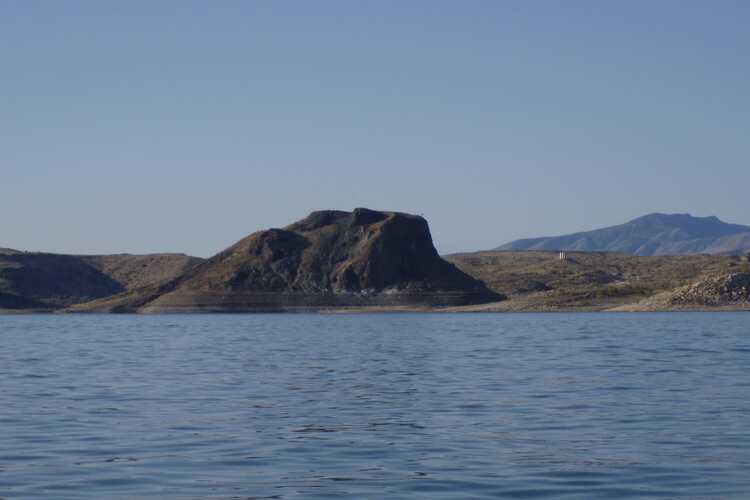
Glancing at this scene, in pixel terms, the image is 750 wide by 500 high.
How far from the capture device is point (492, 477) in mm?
19500

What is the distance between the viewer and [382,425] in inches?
1041

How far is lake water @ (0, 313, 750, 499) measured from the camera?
63.0ft

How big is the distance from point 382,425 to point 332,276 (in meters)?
123

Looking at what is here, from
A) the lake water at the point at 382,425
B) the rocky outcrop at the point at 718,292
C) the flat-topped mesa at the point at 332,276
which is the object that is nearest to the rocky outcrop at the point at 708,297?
the rocky outcrop at the point at 718,292

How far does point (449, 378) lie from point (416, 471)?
58.8 feet

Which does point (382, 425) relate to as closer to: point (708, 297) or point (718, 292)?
point (708, 297)

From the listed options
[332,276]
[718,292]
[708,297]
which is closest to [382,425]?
[708,297]

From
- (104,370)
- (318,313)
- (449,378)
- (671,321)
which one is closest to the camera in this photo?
(449,378)

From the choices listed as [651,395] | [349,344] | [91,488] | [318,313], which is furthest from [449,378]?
[318,313]

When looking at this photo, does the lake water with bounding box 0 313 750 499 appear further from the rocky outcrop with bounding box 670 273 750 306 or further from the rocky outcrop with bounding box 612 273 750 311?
the rocky outcrop with bounding box 670 273 750 306

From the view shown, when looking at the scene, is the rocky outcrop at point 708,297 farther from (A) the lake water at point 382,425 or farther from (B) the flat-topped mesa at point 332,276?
(A) the lake water at point 382,425

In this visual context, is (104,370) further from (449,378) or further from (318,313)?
(318,313)

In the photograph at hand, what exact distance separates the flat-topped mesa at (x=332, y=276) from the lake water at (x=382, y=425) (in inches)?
3681

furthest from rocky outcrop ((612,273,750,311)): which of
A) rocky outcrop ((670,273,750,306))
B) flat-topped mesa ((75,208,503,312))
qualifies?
flat-topped mesa ((75,208,503,312))
